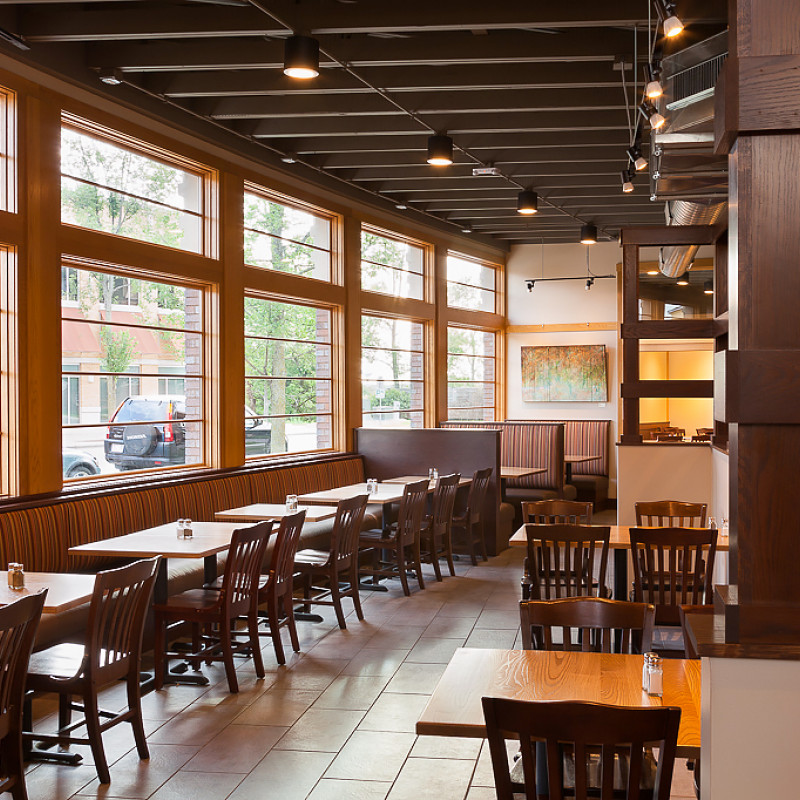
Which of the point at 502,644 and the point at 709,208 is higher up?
the point at 709,208

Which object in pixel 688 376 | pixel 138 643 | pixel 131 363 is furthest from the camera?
pixel 688 376

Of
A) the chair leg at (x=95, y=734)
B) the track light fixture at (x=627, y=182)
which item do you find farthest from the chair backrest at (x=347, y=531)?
the track light fixture at (x=627, y=182)

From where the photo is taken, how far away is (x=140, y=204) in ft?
25.3

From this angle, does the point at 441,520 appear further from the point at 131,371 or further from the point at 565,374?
the point at 565,374

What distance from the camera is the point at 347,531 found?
6883mm

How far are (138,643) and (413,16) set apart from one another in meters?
3.87

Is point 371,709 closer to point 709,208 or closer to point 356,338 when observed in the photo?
point 709,208

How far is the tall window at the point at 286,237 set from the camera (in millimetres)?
9242

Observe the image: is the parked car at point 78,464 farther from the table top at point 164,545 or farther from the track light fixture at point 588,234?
the track light fixture at point 588,234

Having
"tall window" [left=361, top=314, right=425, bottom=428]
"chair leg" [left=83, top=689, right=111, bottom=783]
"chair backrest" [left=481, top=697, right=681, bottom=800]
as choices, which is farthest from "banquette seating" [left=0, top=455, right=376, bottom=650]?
"chair backrest" [left=481, top=697, right=681, bottom=800]

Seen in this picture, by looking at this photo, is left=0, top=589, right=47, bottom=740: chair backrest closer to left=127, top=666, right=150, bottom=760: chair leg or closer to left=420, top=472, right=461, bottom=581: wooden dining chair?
left=127, top=666, right=150, bottom=760: chair leg

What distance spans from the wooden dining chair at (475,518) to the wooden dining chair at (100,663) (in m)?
5.02

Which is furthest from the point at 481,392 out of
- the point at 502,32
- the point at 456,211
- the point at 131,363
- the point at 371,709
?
the point at 371,709

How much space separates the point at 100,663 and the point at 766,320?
10.3ft
